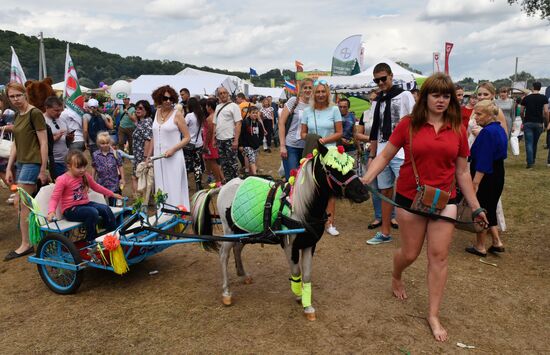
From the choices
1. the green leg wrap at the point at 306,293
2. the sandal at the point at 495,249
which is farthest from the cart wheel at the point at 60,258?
the sandal at the point at 495,249

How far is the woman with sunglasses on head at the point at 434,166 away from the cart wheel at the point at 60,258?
3000 mm

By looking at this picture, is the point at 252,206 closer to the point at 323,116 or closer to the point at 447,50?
the point at 323,116

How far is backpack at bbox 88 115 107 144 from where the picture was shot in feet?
26.7

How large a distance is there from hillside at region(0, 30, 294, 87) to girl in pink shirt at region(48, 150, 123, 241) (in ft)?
209

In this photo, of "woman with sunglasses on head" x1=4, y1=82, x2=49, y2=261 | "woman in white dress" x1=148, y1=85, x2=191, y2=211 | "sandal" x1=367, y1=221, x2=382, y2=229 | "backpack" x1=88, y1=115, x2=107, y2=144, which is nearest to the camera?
"woman with sunglasses on head" x1=4, y1=82, x2=49, y2=261

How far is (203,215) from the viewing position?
13.6 ft

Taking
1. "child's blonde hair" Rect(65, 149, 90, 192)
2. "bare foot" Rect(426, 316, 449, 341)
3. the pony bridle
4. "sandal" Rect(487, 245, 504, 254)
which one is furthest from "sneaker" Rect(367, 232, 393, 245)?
"child's blonde hair" Rect(65, 149, 90, 192)

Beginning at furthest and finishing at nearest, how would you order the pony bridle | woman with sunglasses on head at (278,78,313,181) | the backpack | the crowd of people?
the backpack → woman with sunglasses on head at (278,78,313,181) → the crowd of people → the pony bridle

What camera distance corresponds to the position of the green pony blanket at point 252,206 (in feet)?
11.5

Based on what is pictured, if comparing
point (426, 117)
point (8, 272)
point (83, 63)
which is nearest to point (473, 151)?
point (426, 117)

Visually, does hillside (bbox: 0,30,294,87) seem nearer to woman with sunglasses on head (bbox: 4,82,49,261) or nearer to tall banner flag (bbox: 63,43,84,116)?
tall banner flag (bbox: 63,43,84,116)

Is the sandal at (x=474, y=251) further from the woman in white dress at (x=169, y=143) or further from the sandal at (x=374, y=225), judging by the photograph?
the woman in white dress at (x=169, y=143)

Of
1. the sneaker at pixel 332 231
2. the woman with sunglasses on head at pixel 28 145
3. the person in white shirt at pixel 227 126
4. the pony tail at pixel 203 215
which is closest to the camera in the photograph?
the pony tail at pixel 203 215

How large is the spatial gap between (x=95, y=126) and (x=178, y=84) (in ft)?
53.2
